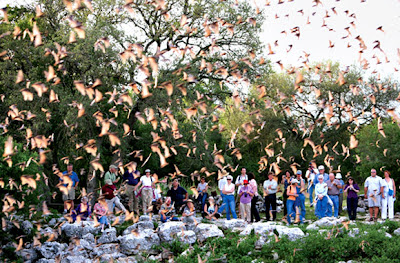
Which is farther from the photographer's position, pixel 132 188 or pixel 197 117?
pixel 197 117

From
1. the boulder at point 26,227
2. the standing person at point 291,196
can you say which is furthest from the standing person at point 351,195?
the boulder at point 26,227

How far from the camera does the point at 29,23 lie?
23.9 meters

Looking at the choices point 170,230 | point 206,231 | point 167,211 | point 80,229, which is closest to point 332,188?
point 206,231

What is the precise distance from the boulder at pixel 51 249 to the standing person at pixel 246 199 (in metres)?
6.12

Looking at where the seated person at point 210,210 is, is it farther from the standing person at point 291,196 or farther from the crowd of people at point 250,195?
the standing person at point 291,196

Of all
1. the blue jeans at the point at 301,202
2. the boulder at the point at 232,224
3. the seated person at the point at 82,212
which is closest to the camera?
the seated person at the point at 82,212

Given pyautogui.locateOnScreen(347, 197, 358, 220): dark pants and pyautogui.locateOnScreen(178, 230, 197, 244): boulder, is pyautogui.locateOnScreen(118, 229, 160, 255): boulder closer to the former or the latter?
pyautogui.locateOnScreen(178, 230, 197, 244): boulder

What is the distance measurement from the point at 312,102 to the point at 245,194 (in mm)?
26321

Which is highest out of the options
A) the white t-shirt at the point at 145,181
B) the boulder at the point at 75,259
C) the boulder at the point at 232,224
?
the white t-shirt at the point at 145,181

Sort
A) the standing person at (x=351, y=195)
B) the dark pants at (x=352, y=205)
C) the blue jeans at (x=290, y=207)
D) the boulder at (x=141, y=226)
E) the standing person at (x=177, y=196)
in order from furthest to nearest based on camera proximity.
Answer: the standing person at (x=177, y=196) → the dark pants at (x=352, y=205) → the standing person at (x=351, y=195) → the blue jeans at (x=290, y=207) → the boulder at (x=141, y=226)

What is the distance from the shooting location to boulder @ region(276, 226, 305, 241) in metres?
13.4

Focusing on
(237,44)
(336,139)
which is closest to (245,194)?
(237,44)

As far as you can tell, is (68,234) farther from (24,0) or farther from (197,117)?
(24,0)

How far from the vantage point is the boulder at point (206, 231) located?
46.9ft
